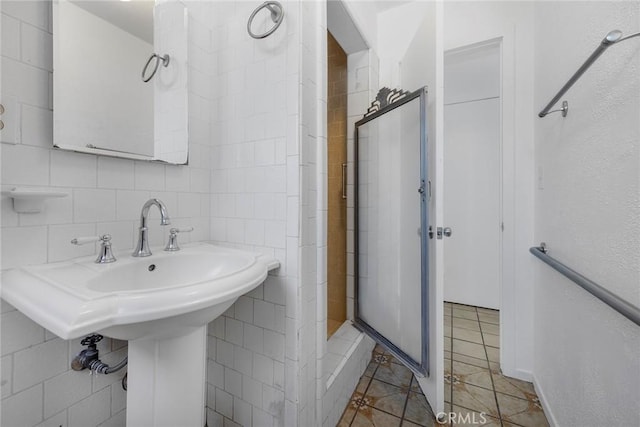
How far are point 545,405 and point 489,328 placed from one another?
909 millimetres

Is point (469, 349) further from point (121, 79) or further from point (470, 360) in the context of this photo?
point (121, 79)

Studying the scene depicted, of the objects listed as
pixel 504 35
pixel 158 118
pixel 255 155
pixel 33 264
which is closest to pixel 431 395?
pixel 255 155

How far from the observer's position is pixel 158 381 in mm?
722

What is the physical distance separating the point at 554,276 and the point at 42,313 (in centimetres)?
174

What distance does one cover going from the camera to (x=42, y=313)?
0.52m

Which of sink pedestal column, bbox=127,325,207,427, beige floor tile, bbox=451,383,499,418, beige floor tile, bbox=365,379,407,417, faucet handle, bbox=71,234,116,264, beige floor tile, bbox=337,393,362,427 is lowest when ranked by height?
beige floor tile, bbox=337,393,362,427

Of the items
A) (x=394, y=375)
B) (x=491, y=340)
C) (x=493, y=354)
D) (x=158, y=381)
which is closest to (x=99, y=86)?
(x=158, y=381)

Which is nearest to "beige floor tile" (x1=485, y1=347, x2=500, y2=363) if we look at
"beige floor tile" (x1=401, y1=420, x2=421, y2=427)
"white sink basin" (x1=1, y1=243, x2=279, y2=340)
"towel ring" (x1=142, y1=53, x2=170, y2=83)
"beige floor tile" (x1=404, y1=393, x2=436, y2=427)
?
"beige floor tile" (x1=404, y1=393, x2=436, y2=427)

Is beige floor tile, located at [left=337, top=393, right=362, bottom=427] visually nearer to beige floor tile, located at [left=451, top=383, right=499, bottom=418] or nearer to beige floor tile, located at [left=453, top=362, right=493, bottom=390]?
beige floor tile, located at [left=451, top=383, right=499, bottom=418]

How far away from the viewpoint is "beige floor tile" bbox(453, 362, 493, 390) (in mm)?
1485

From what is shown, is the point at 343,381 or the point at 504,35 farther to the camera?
the point at 504,35

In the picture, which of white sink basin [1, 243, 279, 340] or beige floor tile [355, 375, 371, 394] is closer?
white sink basin [1, 243, 279, 340]

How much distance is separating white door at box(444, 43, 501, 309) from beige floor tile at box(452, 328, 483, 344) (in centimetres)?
61

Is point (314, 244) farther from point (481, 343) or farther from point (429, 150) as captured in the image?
point (481, 343)
